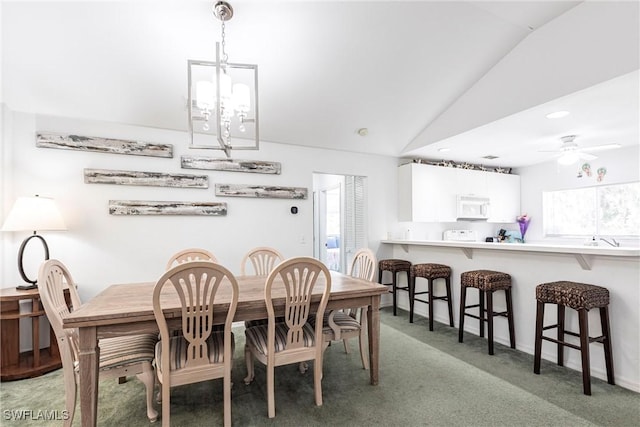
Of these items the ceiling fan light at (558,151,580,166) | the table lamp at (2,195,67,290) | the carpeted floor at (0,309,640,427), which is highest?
the ceiling fan light at (558,151,580,166)

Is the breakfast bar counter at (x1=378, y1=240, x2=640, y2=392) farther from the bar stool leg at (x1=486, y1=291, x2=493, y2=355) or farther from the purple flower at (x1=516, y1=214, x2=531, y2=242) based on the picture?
the purple flower at (x1=516, y1=214, x2=531, y2=242)

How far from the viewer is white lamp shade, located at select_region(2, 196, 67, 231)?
2570 mm

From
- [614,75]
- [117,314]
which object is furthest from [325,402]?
[614,75]

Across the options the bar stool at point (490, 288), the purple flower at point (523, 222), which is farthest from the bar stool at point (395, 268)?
the purple flower at point (523, 222)

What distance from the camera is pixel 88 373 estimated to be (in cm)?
169

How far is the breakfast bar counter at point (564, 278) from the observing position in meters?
2.33

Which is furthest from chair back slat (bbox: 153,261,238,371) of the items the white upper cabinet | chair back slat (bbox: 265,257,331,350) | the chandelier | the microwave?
the microwave

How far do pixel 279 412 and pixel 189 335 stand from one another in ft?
2.70

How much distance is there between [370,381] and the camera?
241 centimetres

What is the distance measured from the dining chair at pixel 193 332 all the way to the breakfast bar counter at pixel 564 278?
8.96 ft

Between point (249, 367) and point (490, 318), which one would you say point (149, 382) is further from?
point (490, 318)

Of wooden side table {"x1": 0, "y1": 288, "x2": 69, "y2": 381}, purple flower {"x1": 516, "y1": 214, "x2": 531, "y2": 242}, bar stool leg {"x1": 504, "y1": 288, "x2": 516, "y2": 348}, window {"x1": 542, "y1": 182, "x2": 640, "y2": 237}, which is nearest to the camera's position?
wooden side table {"x1": 0, "y1": 288, "x2": 69, "y2": 381}

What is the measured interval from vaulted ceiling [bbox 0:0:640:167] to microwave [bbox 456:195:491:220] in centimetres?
142

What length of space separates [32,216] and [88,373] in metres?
1.72
